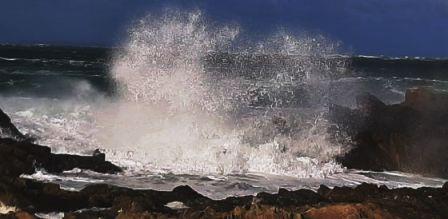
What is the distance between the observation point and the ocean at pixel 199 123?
16438 mm

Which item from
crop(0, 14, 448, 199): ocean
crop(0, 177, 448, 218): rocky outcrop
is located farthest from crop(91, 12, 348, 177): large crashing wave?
crop(0, 177, 448, 218): rocky outcrop

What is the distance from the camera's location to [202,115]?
2119 centimetres

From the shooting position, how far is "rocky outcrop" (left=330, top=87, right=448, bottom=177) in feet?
58.9

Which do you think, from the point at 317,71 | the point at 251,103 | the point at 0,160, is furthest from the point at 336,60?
the point at 0,160

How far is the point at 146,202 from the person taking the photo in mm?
10500

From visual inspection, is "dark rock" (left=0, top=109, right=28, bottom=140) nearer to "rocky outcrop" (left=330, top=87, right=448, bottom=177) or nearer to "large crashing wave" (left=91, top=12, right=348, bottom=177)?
"large crashing wave" (left=91, top=12, right=348, bottom=177)

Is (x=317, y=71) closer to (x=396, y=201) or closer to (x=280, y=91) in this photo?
(x=280, y=91)

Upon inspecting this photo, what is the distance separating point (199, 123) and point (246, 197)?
359 inches

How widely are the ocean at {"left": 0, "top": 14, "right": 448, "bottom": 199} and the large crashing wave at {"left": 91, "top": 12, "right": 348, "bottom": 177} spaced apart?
34 millimetres

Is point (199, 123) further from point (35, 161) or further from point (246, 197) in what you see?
point (246, 197)

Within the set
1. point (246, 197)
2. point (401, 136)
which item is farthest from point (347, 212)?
point (401, 136)

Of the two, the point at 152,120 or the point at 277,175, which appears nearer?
the point at 277,175

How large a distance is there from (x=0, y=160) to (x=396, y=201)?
7.35 meters

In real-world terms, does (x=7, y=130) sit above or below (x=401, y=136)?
below
